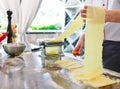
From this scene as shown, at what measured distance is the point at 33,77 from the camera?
1.08m

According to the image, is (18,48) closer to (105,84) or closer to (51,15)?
(105,84)

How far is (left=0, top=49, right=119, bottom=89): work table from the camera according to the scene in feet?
3.10

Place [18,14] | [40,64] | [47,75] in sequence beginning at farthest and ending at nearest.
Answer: [18,14]
[40,64]
[47,75]

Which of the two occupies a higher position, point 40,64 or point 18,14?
point 18,14

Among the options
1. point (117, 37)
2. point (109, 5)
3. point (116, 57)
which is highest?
point (109, 5)

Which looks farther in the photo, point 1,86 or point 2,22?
point 2,22

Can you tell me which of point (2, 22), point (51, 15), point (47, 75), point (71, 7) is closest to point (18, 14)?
point (2, 22)

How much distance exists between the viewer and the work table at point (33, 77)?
0.94 meters

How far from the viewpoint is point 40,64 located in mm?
1346

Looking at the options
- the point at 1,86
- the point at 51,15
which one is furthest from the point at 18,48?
the point at 51,15

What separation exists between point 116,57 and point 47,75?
2.29ft

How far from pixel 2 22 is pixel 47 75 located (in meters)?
2.11

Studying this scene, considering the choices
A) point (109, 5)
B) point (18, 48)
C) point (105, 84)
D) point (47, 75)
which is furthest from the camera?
point (109, 5)

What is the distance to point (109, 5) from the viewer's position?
1736 millimetres
